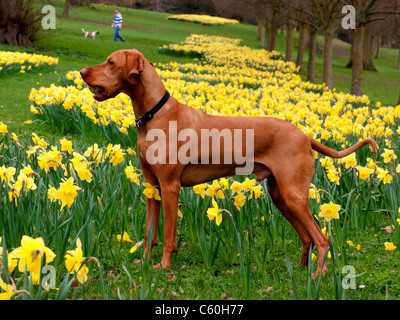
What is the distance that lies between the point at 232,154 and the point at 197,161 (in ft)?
0.77

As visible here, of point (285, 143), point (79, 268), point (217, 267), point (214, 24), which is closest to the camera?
point (79, 268)

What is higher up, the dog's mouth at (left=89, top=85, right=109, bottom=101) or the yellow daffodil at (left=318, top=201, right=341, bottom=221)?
the dog's mouth at (left=89, top=85, right=109, bottom=101)

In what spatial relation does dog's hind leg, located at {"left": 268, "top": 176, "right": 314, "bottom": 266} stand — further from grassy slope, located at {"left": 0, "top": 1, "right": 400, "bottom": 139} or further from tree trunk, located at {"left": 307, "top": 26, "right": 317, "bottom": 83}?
tree trunk, located at {"left": 307, "top": 26, "right": 317, "bottom": 83}

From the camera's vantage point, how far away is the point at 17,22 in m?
20.6

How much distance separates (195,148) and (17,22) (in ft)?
67.6

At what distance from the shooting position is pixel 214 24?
193 feet

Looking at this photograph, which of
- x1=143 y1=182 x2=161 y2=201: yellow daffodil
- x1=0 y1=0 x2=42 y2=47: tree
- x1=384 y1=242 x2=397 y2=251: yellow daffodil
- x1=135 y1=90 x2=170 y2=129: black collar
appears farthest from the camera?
x1=0 y1=0 x2=42 y2=47: tree

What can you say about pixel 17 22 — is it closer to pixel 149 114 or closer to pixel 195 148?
pixel 149 114

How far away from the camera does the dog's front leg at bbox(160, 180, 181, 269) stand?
9.50 ft

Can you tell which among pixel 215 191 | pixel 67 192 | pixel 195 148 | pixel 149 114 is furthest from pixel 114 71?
pixel 215 191

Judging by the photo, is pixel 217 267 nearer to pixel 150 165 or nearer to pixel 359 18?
pixel 150 165

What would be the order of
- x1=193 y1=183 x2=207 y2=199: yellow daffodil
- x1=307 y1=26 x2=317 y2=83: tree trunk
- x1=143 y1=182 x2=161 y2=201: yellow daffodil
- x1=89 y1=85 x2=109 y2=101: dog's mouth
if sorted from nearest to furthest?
x1=89 y1=85 x2=109 y2=101: dog's mouth < x1=143 y1=182 x2=161 y2=201: yellow daffodil < x1=193 y1=183 x2=207 y2=199: yellow daffodil < x1=307 y1=26 x2=317 y2=83: tree trunk

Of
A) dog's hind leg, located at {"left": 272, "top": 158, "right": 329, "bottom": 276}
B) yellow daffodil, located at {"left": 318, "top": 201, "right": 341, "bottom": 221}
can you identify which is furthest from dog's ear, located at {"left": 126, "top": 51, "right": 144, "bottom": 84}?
yellow daffodil, located at {"left": 318, "top": 201, "right": 341, "bottom": 221}
